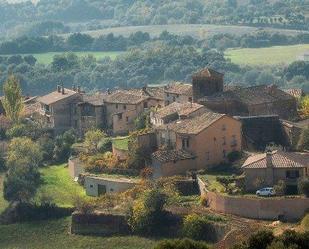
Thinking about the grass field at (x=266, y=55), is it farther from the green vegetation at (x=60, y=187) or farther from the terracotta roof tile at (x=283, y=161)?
the terracotta roof tile at (x=283, y=161)

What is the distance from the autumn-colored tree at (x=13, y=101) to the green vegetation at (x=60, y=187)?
10460 mm

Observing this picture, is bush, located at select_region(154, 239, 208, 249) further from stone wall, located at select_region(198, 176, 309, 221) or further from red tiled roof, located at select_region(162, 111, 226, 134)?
red tiled roof, located at select_region(162, 111, 226, 134)

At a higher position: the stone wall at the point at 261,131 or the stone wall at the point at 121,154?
the stone wall at the point at 261,131

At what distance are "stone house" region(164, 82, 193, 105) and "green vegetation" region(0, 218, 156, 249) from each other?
1684 centimetres

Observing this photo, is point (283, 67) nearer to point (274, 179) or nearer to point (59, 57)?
point (59, 57)

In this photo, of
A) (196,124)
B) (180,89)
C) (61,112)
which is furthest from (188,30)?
(196,124)

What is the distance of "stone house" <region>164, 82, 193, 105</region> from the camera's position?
232ft

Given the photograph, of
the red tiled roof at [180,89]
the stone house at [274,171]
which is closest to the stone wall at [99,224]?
the stone house at [274,171]

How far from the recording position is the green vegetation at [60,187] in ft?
194

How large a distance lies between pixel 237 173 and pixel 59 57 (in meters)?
86.2

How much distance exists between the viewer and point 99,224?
5362 cm

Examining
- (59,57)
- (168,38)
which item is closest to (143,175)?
(59,57)

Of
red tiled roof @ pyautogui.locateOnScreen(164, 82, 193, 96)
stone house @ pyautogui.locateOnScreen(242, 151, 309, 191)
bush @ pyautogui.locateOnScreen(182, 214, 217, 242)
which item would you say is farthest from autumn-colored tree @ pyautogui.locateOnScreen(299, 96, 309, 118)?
bush @ pyautogui.locateOnScreen(182, 214, 217, 242)

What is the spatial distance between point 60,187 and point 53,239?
8.82m
